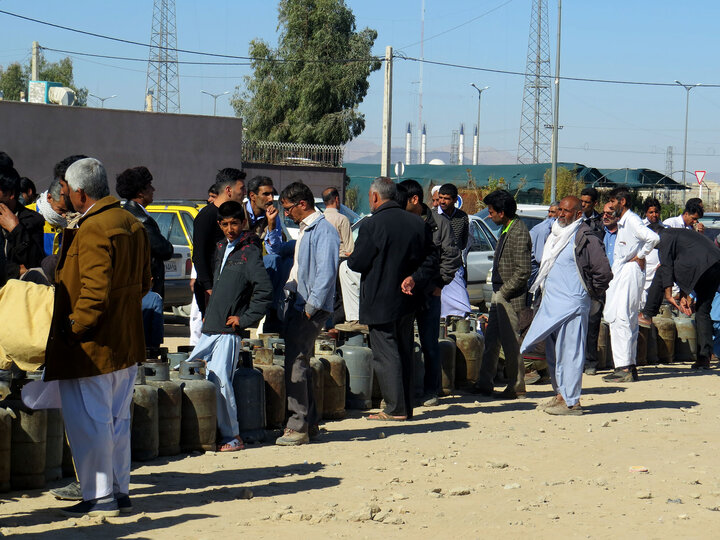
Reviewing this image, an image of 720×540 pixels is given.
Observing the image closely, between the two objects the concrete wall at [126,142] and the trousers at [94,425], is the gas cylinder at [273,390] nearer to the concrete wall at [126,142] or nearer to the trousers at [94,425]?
the trousers at [94,425]

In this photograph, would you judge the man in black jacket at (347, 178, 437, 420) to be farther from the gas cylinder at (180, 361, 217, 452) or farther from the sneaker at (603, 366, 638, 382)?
the sneaker at (603, 366, 638, 382)

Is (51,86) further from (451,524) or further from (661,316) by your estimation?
(451,524)

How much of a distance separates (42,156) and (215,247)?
20033mm

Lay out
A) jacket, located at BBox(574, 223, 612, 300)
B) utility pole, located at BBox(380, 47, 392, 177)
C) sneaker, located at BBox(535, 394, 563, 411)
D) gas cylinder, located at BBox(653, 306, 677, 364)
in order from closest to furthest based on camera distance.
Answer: jacket, located at BBox(574, 223, 612, 300)
sneaker, located at BBox(535, 394, 563, 411)
gas cylinder, located at BBox(653, 306, 677, 364)
utility pole, located at BBox(380, 47, 392, 177)

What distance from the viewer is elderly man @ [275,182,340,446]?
805 centimetres

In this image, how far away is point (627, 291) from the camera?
1195 centimetres

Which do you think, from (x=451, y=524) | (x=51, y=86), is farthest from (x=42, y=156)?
(x=451, y=524)

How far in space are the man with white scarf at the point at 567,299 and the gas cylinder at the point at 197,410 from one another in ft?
10.8

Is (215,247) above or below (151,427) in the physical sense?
above

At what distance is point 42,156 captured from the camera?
27.5 metres

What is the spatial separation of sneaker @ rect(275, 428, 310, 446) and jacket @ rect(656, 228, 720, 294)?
690 cm

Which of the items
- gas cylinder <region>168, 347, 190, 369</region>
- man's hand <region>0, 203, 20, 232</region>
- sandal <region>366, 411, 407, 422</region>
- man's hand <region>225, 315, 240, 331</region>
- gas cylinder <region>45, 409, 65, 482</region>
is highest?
man's hand <region>0, 203, 20, 232</region>

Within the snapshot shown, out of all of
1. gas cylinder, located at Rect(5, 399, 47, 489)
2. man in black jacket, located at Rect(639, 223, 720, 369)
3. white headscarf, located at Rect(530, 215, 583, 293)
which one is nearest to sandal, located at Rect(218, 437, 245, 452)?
gas cylinder, located at Rect(5, 399, 47, 489)

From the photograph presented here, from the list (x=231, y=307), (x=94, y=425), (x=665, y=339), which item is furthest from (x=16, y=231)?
(x=665, y=339)
